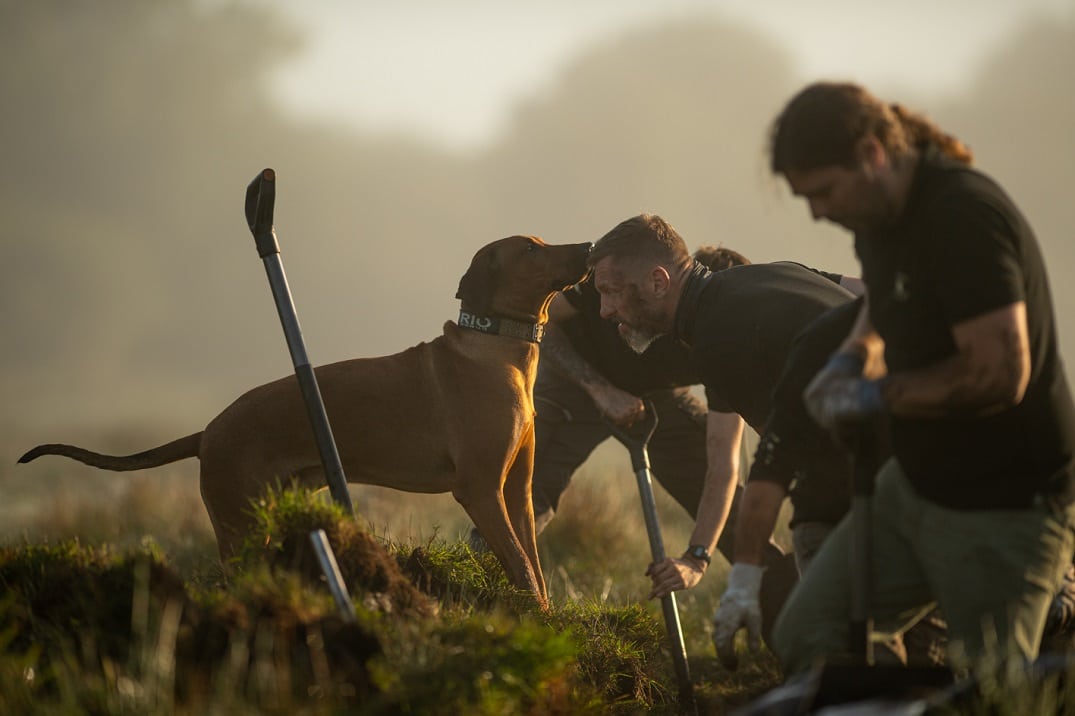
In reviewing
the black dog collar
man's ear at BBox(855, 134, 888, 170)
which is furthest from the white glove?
the black dog collar

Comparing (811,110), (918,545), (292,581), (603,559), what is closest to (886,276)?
(811,110)

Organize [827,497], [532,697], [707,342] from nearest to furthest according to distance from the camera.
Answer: [532,697]
[827,497]
[707,342]

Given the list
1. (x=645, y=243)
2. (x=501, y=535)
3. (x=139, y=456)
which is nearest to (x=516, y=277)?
(x=645, y=243)

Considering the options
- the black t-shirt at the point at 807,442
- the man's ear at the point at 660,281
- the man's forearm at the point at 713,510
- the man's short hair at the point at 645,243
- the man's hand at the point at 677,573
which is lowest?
the man's hand at the point at 677,573

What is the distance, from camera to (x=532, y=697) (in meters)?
3.45

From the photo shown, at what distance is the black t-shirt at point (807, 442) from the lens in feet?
12.0

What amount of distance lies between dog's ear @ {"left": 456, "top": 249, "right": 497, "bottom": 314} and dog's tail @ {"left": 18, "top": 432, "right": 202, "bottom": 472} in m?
1.60

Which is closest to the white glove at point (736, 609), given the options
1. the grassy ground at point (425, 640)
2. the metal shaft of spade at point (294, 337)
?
the grassy ground at point (425, 640)

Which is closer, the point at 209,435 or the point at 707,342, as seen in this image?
the point at 707,342

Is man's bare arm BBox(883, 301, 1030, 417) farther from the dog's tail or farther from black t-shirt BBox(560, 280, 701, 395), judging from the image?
the dog's tail

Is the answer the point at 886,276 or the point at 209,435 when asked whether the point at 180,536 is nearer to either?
the point at 209,435

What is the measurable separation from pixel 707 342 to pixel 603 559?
4917 mm

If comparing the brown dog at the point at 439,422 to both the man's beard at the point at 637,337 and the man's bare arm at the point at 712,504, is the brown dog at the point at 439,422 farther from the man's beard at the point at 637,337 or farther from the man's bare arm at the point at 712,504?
the man's bare arm at the point at 712,504

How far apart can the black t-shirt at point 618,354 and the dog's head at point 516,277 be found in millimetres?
449
